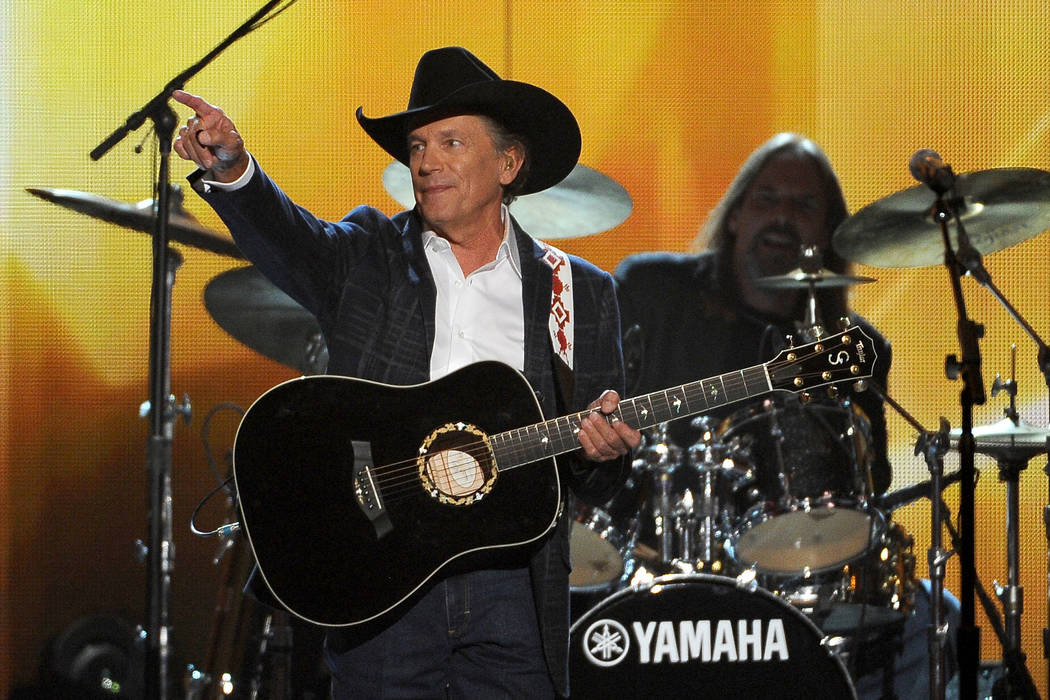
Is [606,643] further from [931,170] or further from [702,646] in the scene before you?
[931,170]

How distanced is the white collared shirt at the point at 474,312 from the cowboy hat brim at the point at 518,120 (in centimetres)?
31

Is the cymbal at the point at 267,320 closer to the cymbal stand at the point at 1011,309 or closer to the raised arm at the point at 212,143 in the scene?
the raised arm at the point at 212,143

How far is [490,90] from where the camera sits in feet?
8.82

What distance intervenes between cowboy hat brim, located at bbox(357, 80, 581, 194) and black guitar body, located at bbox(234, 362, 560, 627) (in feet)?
2.31

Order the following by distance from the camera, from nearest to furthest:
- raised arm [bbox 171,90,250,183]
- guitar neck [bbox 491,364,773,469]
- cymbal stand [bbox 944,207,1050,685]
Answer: raised arm [bbox 171,90,250,183] < guitar neck [bbox 491,364,773,469] < cymbal stand [bbox 944,207,1050,685]

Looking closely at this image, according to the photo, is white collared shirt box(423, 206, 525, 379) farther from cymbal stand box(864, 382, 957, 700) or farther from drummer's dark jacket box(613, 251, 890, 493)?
drummer's dark jacket box(613, 251, 890, 493)

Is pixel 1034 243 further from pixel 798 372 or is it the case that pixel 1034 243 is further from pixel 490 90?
pixel 490 90

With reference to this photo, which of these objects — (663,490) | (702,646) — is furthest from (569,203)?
(702,646)

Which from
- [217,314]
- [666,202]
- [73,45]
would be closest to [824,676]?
[666,202]

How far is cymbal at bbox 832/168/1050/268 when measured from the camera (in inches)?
163

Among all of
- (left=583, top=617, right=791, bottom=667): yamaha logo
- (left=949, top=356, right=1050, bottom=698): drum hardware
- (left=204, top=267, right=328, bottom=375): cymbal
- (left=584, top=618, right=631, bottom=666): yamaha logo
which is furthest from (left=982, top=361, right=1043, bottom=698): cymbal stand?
(left=204, top=267, right=328, bottom=375): cymbal

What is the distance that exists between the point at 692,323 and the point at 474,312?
2459 mm

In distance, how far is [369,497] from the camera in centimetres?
241

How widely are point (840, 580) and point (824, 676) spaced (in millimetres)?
635
